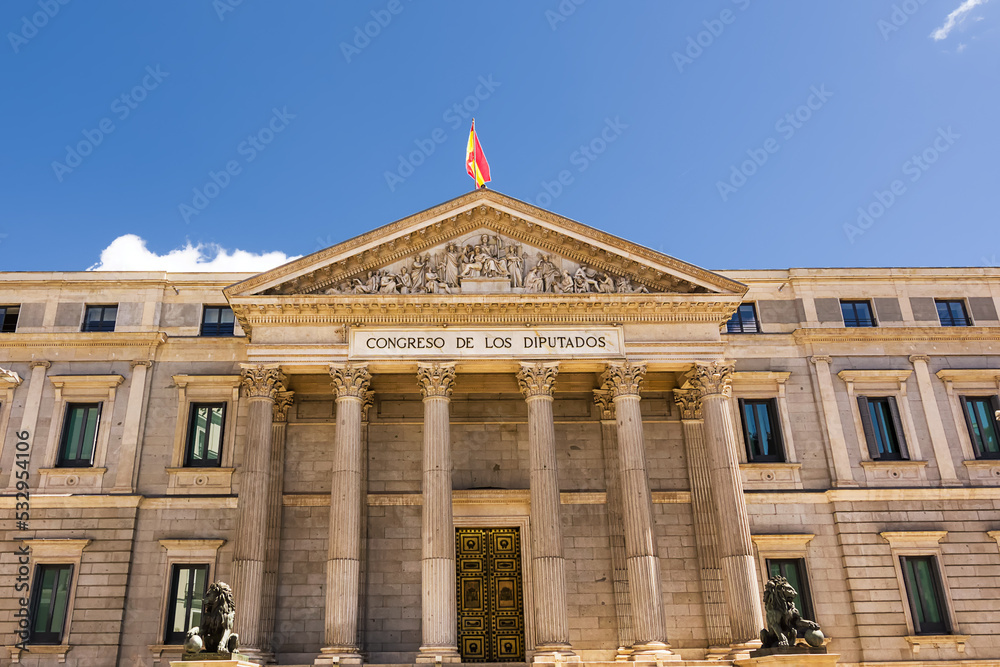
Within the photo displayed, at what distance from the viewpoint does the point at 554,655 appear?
26.7 metres

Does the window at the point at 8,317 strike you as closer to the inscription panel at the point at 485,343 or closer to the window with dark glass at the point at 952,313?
the inscription panel at the point at 485,343

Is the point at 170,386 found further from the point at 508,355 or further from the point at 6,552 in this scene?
the point at 508,355

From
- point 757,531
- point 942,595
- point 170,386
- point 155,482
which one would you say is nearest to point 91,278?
point 170,386

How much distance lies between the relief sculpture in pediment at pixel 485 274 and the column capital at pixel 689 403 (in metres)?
4.88

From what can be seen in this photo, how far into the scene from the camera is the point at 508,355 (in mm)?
30719

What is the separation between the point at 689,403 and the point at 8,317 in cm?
2768

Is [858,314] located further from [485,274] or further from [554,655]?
[554,655]

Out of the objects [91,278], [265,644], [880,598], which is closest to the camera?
[265,644]

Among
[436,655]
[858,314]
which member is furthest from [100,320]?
[858,314]

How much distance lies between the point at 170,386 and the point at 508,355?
13.8 metres

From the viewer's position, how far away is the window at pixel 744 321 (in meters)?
36.3

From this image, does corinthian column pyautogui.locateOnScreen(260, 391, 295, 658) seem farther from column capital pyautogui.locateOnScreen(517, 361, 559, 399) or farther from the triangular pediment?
column capital pyautogui.locateOnScreen(517, 361, 559, 399)

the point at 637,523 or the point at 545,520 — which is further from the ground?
the point at 545,520

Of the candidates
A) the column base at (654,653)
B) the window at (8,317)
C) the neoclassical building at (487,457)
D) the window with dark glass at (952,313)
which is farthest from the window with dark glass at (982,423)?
the window at (8,317)
